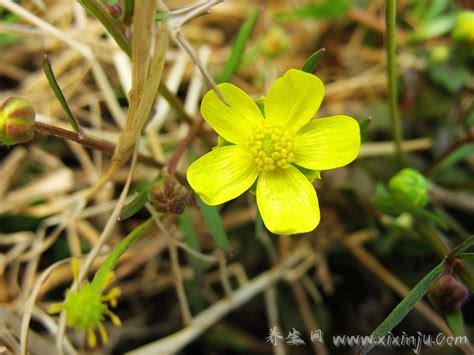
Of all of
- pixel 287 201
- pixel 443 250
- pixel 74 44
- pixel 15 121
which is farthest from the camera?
pixel 74 44

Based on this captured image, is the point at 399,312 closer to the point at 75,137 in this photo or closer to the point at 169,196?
the point at 169,196

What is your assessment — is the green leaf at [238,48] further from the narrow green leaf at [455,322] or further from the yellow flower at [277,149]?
the narrow green leaf at [455,322]

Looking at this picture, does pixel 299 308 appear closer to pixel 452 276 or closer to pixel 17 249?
pixel 452 276

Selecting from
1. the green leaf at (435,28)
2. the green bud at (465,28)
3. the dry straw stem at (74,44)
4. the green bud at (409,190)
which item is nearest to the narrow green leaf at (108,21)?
the dry straw stem at (74,44)

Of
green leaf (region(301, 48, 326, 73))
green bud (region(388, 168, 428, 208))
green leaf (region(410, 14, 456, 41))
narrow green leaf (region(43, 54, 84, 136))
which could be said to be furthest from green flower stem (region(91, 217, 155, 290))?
green leaf (region(410, 14, 456, 41))

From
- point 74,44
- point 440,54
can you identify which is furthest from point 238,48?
point 440,54

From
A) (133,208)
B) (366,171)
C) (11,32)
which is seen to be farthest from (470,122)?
(11,32)
